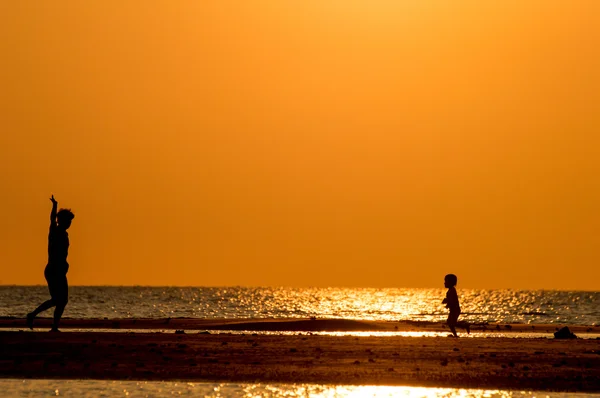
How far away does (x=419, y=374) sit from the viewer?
26016 millimetres

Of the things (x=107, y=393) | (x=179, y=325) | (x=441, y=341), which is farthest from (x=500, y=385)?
(x=179, y=325)

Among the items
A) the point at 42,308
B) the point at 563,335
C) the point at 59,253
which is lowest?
the point at 563,335

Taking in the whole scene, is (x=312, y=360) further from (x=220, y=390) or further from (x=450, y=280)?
(x=450, y=280)

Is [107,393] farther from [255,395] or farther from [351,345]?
[351,345]

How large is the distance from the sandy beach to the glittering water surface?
0.83 metres

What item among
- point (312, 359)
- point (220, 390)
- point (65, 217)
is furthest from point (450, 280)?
point (220, 390)

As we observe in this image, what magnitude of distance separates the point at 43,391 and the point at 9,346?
9048mm

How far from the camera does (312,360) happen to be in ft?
95.0

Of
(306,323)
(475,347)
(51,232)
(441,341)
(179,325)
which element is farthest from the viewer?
(179,325)

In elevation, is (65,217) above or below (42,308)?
above

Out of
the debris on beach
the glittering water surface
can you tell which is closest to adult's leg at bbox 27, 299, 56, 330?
the glittering water surface

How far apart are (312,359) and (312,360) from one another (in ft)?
0.82

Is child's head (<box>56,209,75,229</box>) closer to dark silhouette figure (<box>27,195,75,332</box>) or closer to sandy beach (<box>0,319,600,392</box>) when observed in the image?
dark silhouette figure (<box>27,195,75,332</box>)

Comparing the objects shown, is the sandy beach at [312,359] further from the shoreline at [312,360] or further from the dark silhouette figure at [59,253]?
the dark silhouette figure at [59,253]
